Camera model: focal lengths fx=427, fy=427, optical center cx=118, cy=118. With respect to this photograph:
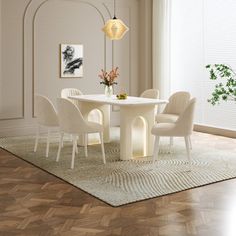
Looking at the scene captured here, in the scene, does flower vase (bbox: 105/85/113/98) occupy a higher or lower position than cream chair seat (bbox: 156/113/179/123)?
higher

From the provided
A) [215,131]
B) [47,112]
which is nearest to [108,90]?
[47,112]

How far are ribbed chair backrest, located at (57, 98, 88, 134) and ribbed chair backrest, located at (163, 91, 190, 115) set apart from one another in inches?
70.9

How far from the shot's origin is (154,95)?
668 centimetres

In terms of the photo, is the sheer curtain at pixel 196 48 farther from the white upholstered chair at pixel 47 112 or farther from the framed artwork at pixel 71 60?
the white upholstered chair at pixel 47 112

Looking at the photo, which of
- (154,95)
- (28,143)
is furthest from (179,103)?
(28,143)

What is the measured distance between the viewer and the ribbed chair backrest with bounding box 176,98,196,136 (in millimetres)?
4844

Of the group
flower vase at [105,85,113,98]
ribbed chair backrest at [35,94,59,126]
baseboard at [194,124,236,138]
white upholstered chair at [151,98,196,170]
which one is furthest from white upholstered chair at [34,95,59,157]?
baseboard at [194,124,236,138]

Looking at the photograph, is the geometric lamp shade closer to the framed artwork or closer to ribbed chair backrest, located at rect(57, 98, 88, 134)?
ribbed chair backrest, located at rect(57, 98, 88, 134)

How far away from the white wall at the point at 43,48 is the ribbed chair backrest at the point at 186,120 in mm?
3402

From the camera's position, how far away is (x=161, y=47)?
27.5 ft

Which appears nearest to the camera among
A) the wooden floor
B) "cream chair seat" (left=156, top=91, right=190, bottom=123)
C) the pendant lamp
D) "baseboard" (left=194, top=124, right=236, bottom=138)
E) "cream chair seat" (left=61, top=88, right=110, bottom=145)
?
the wooden floor

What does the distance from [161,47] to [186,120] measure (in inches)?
148

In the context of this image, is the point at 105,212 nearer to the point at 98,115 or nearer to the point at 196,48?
the point at 98,115

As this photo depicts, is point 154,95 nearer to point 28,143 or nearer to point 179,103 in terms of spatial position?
point 179,103
